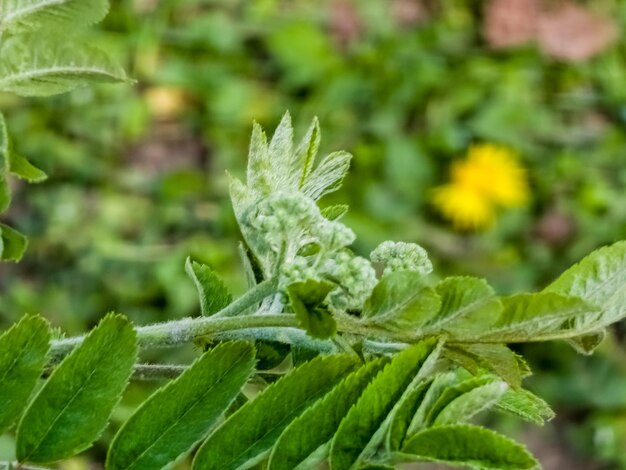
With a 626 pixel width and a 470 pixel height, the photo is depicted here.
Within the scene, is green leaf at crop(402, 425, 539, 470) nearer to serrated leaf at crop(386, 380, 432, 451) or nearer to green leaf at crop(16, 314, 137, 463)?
serrated leaf at crop(386, 380, 432, 451)

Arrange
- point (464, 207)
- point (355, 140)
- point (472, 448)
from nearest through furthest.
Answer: point (472, 448) → point (464, 207) → point (355, 140)

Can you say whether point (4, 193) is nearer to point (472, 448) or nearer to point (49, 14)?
point (49, 14)

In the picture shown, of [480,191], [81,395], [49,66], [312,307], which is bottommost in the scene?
[81,395]

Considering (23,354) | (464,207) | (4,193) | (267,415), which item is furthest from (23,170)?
(464,207)

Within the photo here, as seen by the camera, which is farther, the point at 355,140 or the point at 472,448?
the point at 355,140

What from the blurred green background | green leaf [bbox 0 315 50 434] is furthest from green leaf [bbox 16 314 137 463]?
the blurred green background

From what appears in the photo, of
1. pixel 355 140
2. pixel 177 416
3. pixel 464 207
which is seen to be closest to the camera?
pixel 177 416

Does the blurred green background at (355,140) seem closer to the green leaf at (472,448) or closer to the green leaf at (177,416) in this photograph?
the green leaf at (177,416)
